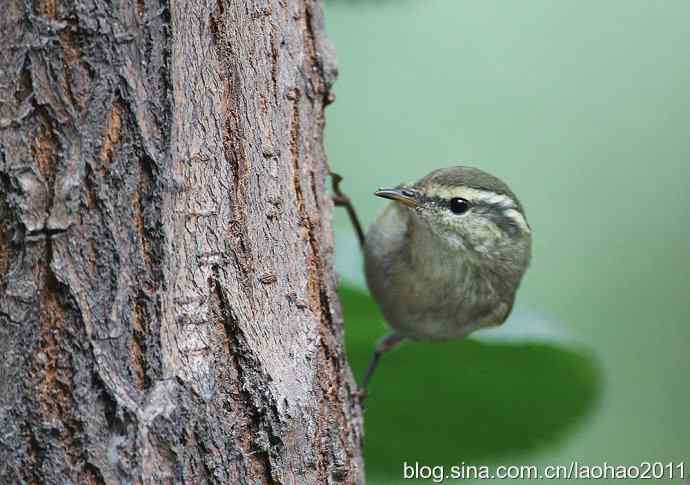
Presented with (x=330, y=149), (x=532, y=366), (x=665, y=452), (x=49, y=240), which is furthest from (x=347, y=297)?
(x=665, y=452)

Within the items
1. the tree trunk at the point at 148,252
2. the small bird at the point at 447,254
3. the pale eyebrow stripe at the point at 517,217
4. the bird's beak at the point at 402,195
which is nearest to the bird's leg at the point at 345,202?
the small bird at the point at 447,254

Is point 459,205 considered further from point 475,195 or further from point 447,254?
point 447,254

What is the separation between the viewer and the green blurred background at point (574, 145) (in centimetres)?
392

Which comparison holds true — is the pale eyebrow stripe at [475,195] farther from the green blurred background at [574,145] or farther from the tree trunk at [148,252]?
the green blurred background at [574,145]

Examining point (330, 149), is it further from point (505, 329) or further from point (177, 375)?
point (177, 375)

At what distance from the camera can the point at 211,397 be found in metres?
1.31

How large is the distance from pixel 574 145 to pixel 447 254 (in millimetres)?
2153

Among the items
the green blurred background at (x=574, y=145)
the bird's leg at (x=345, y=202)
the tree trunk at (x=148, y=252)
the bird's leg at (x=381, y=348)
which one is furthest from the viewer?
the green blurred background at (x=574, y=145)

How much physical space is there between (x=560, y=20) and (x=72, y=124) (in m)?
3.27

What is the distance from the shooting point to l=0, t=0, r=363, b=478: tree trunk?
120 centimetres

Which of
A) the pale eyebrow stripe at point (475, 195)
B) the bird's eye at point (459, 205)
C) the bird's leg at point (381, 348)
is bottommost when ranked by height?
the bird's leg at point (381, 348)

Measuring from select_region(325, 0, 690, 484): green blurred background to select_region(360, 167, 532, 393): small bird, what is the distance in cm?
101

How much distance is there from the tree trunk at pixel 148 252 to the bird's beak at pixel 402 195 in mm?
608

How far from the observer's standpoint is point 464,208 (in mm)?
2092
